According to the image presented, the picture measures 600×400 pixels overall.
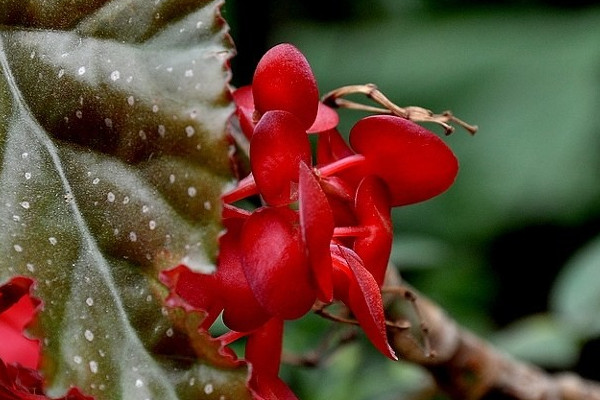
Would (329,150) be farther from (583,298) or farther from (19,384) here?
(583,298)

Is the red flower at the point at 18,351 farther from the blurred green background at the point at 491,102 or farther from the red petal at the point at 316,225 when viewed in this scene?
the blurred green background at the point at 491,102

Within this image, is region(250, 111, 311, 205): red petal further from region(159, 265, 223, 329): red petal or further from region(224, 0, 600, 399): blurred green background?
region(224, 0, 600, 399): blurred green background

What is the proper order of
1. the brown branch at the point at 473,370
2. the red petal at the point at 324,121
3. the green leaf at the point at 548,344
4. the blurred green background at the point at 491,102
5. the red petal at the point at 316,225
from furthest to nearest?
the blurred green background at the point at 491,102
the green leaf at the point at 548,344
the brown branch at the point at 473,370
the red petal at the point at 324,121
the red petal at the point at 316,225

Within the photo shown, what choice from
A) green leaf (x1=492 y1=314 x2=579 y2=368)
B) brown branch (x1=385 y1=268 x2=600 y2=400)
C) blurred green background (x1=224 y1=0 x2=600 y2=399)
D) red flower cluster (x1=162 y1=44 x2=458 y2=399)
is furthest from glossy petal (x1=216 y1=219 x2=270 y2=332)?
blurred green background (x1=224 y1=0 x2=600 y2=399)

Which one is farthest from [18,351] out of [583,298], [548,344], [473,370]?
[583,298]

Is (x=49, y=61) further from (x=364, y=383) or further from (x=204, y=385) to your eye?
(x=364, y=383)

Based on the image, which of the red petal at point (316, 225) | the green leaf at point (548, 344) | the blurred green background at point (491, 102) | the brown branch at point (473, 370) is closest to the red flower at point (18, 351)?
the red petal at point (316, 225)

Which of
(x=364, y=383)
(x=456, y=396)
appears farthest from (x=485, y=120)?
(x=456, y=396)

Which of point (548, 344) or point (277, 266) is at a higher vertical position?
point (277, 266)
